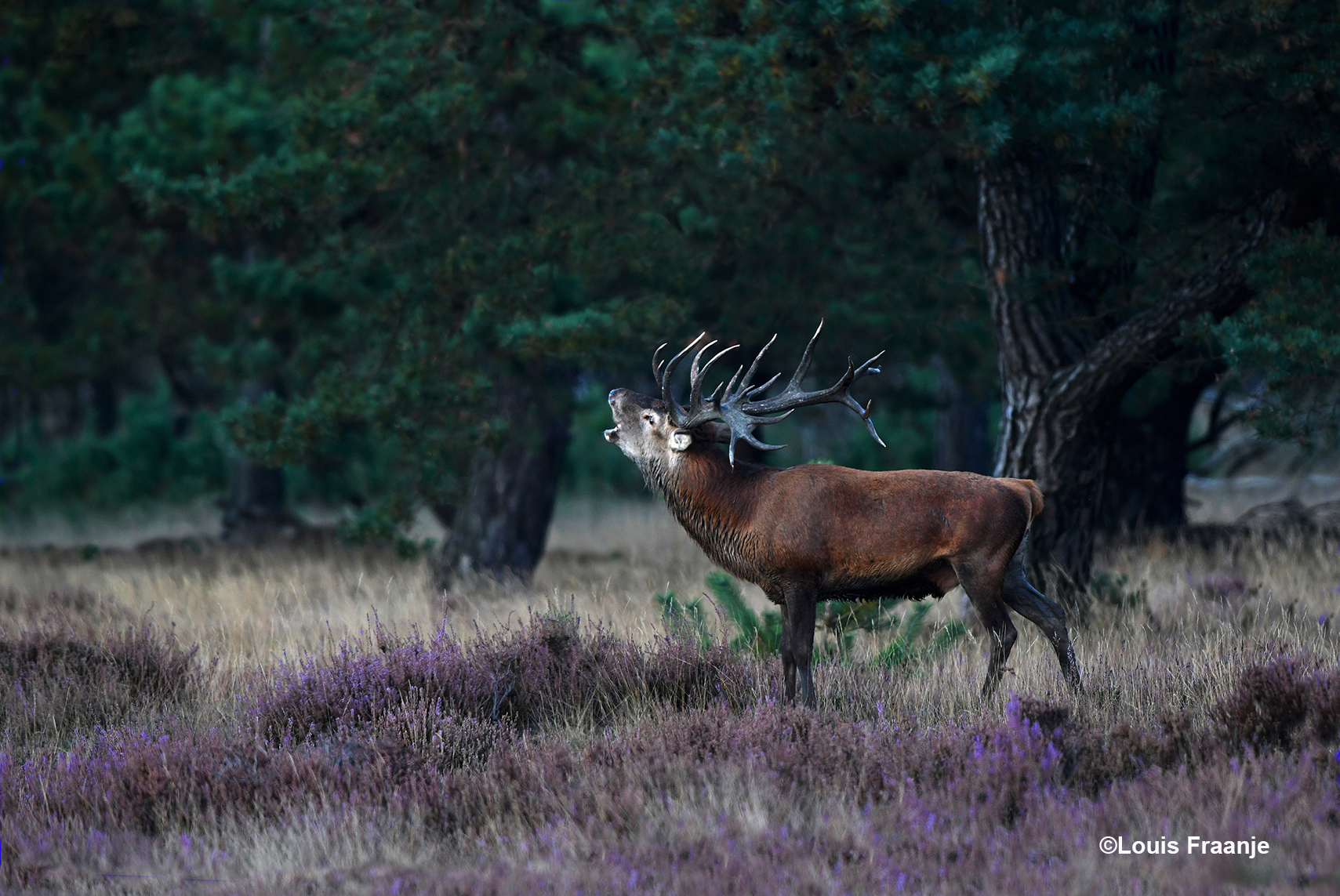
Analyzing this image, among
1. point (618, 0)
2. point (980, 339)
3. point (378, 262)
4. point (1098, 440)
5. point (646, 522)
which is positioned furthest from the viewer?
point (646, 522)

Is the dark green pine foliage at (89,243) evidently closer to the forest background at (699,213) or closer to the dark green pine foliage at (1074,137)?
the forest background at (699,213)

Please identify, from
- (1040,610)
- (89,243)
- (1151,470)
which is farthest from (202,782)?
(89,243)

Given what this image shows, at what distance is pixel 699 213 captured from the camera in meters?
10.3

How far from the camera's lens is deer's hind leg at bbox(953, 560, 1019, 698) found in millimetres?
5645

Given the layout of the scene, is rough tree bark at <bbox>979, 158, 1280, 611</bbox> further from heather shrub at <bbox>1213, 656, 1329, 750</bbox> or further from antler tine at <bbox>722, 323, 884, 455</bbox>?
heather shrub at <bbox>1213, 656, 1329, 750</bbox>

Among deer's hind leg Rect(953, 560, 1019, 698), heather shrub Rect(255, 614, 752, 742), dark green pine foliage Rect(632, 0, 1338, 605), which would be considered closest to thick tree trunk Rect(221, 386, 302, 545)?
dark green pine foliage Rect(632, 0, 1338, 605)

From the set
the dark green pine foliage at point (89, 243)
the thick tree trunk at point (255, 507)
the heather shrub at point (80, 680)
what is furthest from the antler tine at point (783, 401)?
the thick tree trunk at point (255, 507)

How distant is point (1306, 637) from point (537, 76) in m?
7.27

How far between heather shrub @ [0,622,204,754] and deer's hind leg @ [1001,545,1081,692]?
14.2 feet

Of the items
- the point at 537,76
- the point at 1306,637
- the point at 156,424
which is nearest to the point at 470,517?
the point at 537,76

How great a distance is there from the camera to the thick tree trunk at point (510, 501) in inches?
438

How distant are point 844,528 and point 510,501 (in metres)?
6.22

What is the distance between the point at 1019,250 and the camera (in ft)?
27.3

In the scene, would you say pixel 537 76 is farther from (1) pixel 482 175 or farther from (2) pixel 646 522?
(2) pixel 646 522
